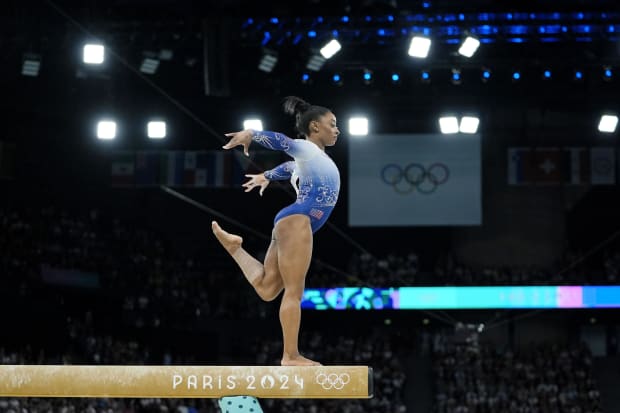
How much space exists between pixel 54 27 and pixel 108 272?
25.3 ft

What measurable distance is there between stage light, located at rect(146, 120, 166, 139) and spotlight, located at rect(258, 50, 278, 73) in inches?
90.4

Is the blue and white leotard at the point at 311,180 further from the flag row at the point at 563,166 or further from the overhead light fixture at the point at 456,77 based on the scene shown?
the flag row at the point at 563,166

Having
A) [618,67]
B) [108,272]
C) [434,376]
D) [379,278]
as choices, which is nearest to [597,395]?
[434,376]

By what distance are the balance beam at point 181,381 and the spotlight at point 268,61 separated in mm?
12203

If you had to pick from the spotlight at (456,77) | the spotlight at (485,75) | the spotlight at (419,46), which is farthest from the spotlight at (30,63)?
the spotlight at (485,75)

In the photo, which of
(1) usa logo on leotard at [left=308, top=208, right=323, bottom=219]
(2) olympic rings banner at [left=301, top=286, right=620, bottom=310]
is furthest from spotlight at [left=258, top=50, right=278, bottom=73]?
(1) usa logo on leotard at [left=308, top=208, right=323, bottom=219]

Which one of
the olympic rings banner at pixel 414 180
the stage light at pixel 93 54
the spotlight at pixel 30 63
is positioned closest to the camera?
the stage light at pixel 93 54

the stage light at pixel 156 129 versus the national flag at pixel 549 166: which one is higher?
the national flag at pixel 549 166

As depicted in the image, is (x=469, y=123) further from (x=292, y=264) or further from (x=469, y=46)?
(x=292, y=264)

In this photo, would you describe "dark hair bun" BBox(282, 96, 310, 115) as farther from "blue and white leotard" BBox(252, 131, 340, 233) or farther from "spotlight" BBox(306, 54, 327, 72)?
"spotlight" BBox(306, 54, 327, 72)

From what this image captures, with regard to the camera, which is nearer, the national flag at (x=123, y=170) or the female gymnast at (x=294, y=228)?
the female gymnast at (x=294, y=228)

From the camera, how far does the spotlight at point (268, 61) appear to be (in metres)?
17.8

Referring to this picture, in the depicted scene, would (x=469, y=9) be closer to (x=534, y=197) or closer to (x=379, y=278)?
(x=379, y=278)

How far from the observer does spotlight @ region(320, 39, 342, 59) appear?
55.9ft
